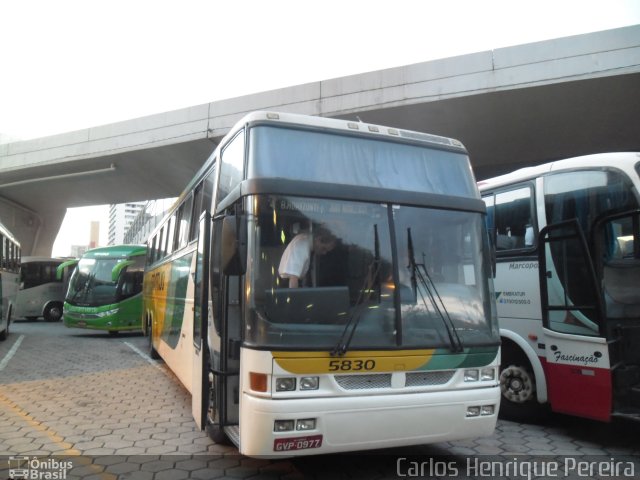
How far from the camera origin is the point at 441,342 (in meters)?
4.11

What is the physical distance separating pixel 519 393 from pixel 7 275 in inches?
545

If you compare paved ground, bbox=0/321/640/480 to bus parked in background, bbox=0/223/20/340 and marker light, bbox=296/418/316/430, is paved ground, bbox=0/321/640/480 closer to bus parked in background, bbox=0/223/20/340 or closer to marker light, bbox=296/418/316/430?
marker light, bbox=296/418/316/430

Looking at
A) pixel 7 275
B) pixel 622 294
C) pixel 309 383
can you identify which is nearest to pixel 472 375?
pixel 309 383

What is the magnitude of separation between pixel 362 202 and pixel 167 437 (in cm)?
344

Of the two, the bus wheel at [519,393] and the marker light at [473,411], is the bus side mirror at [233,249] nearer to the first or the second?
the marker light at [473,411]

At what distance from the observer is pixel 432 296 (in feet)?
13.6

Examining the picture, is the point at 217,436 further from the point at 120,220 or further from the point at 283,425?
the point at 120,220

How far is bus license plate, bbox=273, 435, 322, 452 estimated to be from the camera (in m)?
3.63

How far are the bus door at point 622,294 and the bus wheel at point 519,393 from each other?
116 centimetres

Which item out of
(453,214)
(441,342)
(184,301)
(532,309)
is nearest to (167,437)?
(184,301)

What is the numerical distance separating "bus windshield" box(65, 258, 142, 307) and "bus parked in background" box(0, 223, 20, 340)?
1.68 meters

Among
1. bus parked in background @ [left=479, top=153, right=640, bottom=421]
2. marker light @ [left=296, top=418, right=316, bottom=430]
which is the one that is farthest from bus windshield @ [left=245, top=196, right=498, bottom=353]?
bus parked in background @ [left=479, top=153, right=640, bottom=421]

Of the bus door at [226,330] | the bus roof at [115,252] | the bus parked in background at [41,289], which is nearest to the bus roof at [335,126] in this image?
the bus door at [226,330]

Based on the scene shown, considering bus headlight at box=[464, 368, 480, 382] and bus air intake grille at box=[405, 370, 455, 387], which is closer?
bus air intake grille at box=[405, 370, 455, 387]
